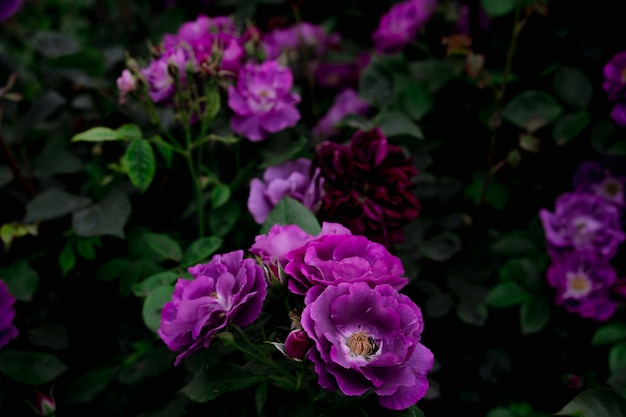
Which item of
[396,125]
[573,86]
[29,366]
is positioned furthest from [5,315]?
[573,86]

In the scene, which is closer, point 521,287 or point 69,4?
point 521,287

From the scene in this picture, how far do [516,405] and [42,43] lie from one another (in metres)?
1.67

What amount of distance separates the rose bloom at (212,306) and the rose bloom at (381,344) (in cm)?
10

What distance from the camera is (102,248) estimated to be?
1.34 metres

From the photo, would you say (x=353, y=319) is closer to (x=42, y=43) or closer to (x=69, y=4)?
(x=42, y=43)

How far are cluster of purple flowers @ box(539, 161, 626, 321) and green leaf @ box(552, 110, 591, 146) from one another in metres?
0.11

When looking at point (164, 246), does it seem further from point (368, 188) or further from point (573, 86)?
point (573, 86)

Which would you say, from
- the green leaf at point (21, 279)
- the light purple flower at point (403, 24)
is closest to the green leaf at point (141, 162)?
the green leaf at point (21, 279)

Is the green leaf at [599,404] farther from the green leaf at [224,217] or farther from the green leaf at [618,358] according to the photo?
the green leaf at [224,217]

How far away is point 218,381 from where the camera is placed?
0.82 metres

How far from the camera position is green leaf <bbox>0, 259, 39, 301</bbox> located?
1179 millimetres

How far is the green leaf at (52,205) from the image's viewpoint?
3.82ft

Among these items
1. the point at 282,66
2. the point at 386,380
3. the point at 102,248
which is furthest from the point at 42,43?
the point at 386,380

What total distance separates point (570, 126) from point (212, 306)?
1048 millimetres
